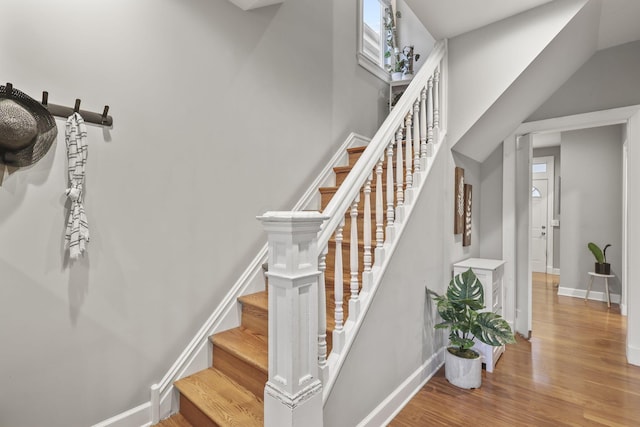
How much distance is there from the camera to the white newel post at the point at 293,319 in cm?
128

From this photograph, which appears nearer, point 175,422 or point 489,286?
point 175,422

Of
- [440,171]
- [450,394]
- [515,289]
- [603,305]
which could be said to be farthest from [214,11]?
[603,305]

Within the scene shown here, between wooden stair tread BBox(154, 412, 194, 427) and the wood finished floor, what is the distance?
A: 1.20 metres

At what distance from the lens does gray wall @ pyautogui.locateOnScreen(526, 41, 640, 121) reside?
2.87m

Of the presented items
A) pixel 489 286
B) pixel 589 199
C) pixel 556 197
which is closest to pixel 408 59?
pixel 489 286

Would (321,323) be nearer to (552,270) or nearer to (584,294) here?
(584,294)

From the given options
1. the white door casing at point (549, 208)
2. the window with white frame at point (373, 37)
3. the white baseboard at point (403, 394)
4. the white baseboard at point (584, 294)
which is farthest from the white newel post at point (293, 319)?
the white door casing at point (549, 208)

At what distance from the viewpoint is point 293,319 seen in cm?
128

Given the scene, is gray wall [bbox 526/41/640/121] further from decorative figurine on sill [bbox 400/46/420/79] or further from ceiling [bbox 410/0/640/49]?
decorative figurine on sill [bbox 400/46/420/79]

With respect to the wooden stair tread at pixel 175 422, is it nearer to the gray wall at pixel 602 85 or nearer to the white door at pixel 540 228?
the gray wall at pixel 602 85

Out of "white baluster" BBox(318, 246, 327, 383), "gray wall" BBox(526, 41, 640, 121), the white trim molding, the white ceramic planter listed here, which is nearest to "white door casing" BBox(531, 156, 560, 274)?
the white trim molding

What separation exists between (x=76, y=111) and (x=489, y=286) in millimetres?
3019

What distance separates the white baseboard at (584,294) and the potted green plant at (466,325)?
3.45 m

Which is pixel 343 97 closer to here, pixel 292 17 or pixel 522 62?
pixel 292 17
